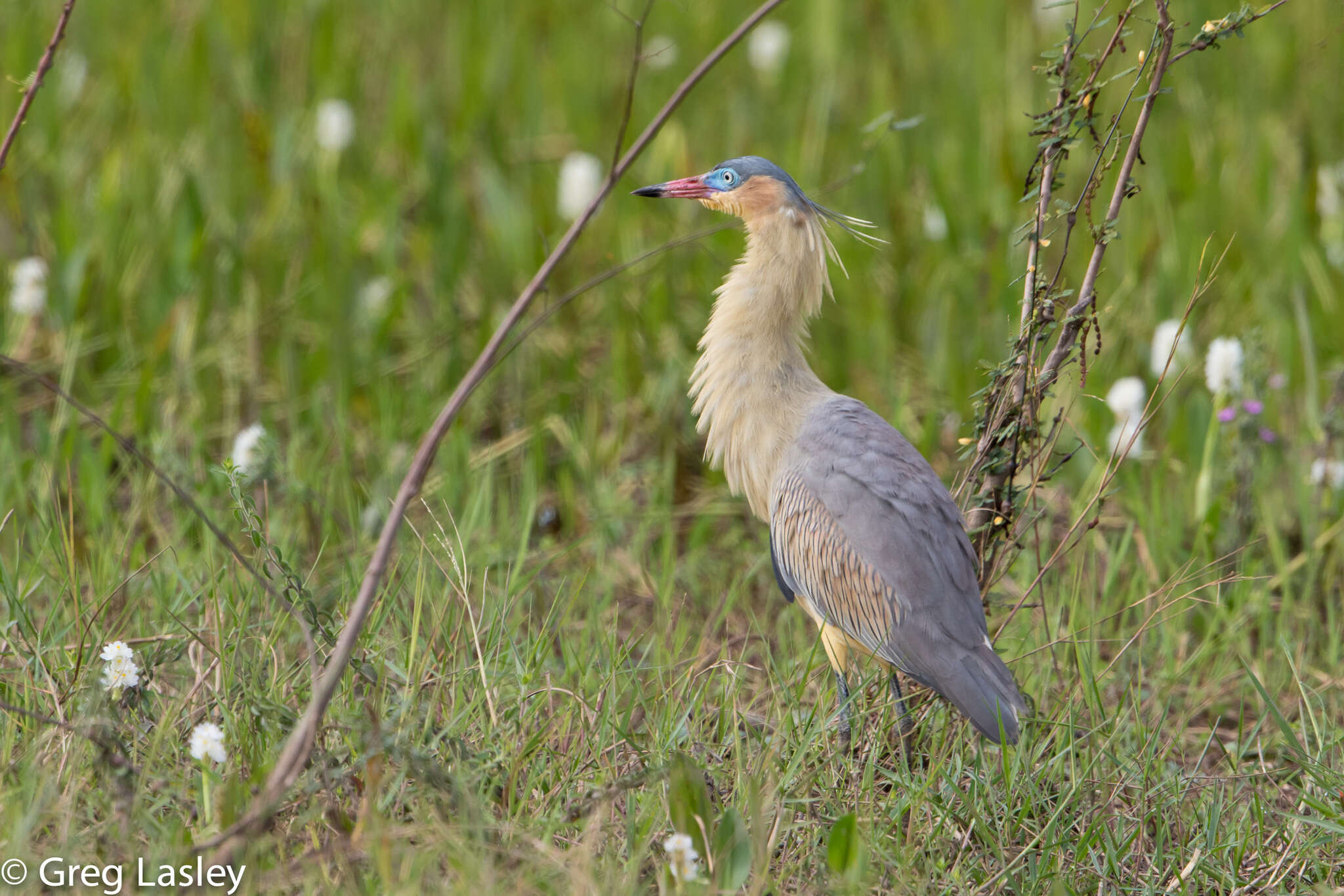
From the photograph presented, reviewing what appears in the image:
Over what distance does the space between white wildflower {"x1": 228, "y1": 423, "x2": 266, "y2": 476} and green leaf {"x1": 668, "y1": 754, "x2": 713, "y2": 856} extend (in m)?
1.91

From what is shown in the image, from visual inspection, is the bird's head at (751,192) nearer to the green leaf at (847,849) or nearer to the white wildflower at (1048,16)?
the green leaf at (847,849)

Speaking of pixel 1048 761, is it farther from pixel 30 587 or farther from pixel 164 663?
pixel 30 587

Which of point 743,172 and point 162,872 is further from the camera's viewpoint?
point 743,172

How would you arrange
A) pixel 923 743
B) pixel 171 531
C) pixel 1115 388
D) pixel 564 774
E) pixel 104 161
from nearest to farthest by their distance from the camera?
pixel 564 774
pixel 923 743
pixel 171 531
pixel 1115 388
pixel 104 161

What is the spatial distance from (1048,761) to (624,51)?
5.67 meters

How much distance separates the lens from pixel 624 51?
25.0 ft

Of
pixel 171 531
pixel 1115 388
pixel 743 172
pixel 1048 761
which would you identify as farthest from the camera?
pixel 1115 388

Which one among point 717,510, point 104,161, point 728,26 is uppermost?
point 728,26

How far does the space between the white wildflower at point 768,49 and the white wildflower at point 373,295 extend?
276 centimetres

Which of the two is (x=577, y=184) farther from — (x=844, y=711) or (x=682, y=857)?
(x=682, y=857)

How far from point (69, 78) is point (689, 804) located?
5388 millimetres

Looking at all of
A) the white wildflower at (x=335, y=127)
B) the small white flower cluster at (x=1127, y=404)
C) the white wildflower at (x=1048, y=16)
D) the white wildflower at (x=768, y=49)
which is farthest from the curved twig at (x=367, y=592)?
the white wildflower at (x=1048, y=16)

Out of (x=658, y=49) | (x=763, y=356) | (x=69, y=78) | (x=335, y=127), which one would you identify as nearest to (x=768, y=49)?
(x=658, y=49)

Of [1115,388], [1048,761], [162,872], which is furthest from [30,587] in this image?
[1115,388]
